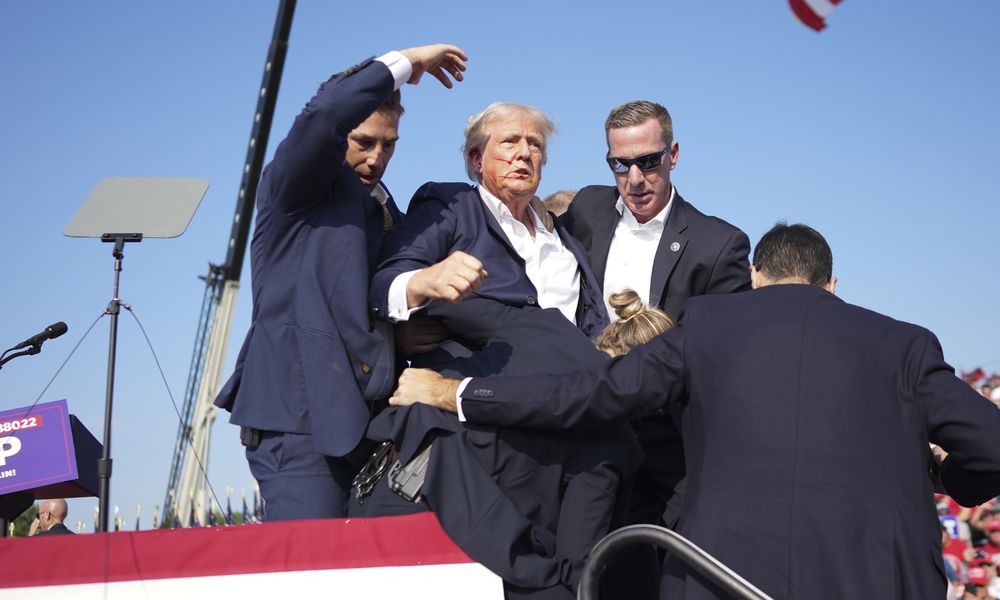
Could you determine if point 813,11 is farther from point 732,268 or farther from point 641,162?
point 641,162

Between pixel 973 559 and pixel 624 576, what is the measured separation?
212 inches

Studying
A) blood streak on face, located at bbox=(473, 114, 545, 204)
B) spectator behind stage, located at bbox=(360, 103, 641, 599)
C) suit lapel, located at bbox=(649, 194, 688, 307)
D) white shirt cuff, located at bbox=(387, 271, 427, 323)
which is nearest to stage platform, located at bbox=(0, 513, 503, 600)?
spectator behind stage, located at bbox=(360, 103, 641, 599)

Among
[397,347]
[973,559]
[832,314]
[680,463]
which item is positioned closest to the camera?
[832,314]

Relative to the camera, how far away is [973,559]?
789 cm

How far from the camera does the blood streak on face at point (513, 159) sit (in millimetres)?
3916

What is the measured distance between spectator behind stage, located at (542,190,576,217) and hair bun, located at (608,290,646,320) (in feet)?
6.56

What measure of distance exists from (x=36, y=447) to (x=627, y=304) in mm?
3587

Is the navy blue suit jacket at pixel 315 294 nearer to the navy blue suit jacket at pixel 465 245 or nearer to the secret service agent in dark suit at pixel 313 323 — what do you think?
the secret service agent in dark suit at pixel 313 323

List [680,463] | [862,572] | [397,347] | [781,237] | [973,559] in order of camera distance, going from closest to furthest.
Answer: [862,572] < [781,237] < [397,347] < [680,463] < [973,559]

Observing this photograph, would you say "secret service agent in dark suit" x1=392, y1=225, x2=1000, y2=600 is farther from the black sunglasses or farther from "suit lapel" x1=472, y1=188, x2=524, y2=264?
the black sunglasses

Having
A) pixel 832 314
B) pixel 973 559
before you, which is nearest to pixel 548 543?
pixel 832 314

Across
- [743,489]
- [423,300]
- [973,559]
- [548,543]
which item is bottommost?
[973,559]

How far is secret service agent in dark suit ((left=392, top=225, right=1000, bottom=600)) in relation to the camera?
2.77 meters

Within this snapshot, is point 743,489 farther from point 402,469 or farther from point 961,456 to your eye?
point 402,469
